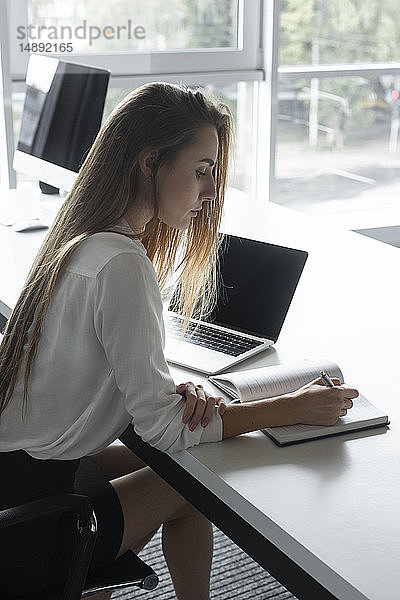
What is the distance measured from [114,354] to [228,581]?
3.46ft

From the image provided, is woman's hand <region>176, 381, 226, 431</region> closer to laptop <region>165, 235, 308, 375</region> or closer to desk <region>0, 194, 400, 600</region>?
desk <region>0, 194, 400, 600</region>

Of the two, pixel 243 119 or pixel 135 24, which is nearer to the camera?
pixel 135 24

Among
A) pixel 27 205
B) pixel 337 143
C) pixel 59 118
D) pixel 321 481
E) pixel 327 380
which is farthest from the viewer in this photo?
pixel 337 143

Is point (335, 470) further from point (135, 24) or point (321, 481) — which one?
point (135, 24)

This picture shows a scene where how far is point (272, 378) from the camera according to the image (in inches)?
57.1

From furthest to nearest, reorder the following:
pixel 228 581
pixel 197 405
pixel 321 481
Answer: pixel 228 581 → pixel 197 405 → pixel 321 481

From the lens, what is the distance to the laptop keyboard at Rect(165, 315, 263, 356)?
1.66 metres

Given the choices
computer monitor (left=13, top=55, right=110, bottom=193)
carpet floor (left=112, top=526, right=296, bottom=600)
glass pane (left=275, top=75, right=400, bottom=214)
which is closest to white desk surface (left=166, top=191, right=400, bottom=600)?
carpet floor (left=112, top=526, right=296, bottom=600)

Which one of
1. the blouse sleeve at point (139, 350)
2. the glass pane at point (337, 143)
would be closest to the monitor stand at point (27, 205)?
the blouse sleeve at point (139, 350)

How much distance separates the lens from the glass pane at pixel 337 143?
4.42 metres

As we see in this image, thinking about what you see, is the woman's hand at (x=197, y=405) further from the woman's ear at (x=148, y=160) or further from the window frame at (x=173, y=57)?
the window frame at (x=173, y=57)

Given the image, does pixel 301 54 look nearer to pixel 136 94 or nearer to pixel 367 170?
pixel 367 170

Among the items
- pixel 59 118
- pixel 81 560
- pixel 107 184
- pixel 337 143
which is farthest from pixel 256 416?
pixel 337 143

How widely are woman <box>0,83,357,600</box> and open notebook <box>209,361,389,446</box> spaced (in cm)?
2
